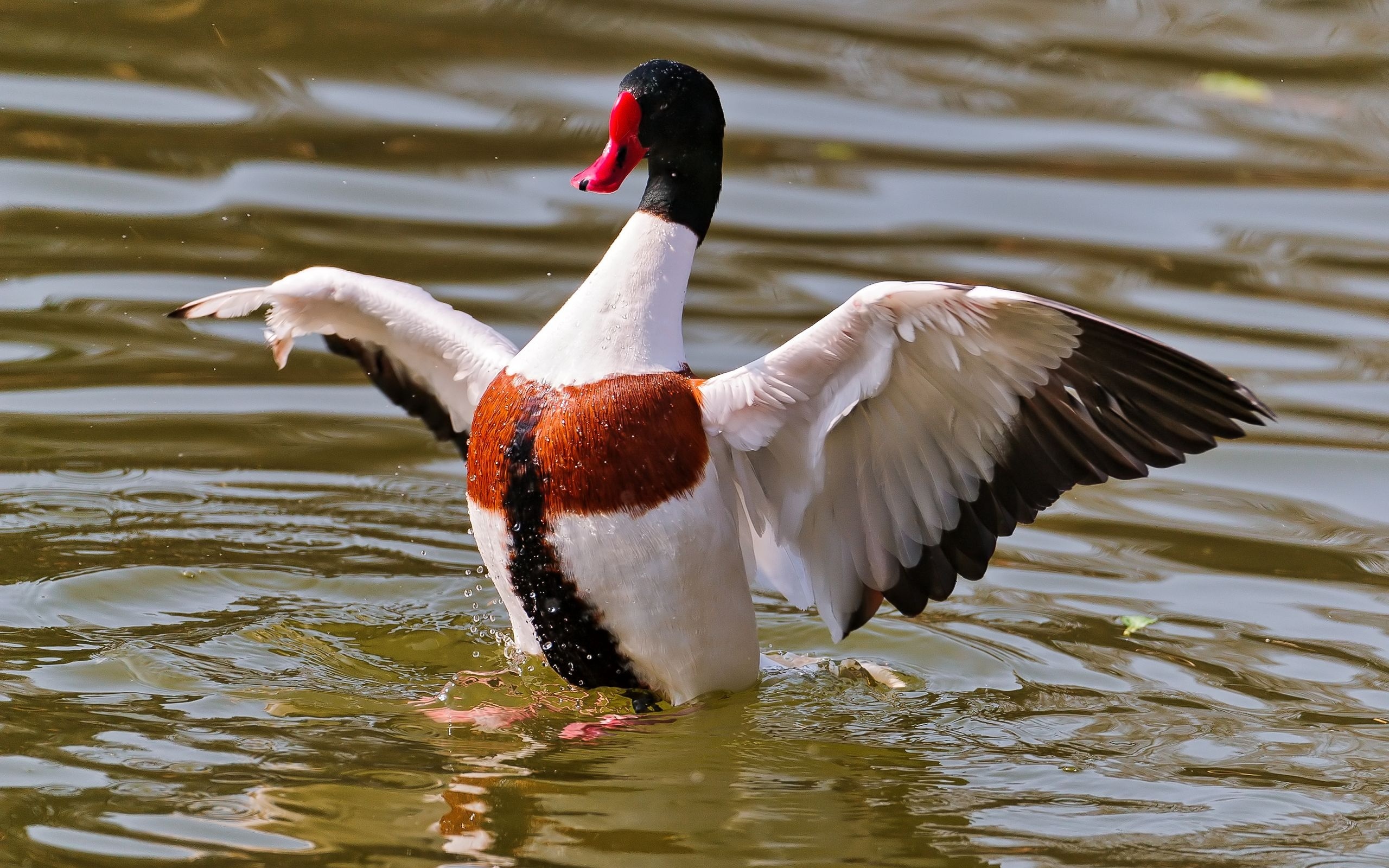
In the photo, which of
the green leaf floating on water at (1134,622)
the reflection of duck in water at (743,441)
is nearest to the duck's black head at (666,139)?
the reflection of duck in water at (743,441)

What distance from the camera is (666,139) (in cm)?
494

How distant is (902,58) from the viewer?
36.8ft

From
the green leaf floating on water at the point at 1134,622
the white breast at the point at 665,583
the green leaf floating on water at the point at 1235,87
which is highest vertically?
the green leaf floating on water at the point at 1235,87

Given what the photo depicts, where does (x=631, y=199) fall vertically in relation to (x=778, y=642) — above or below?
above

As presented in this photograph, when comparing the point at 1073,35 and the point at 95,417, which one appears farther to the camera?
the point at 1073,35

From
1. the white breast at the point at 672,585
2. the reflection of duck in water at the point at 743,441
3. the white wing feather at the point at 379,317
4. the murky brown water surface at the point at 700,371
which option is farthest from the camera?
the white wing feather at the point at 379,317

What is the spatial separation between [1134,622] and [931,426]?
60.5 inches

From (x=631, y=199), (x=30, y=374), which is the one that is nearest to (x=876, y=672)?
(x=30, y=374)

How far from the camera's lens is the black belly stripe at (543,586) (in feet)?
15.4

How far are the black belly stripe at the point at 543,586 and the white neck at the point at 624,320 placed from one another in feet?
0.51

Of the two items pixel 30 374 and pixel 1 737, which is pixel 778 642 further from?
pixel 30 374

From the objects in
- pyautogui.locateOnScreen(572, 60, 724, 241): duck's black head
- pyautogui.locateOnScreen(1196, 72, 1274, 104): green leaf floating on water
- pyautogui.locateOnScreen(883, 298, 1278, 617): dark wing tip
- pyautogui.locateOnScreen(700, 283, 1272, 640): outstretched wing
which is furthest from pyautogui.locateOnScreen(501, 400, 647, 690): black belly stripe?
pyautogui.locateOnScreen(1196, 72, 1274, 104): green leaf floating on water

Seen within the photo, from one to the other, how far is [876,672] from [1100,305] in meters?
3.74

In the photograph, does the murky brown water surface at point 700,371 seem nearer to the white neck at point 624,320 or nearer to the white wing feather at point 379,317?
the white wing feather at point 379,317
